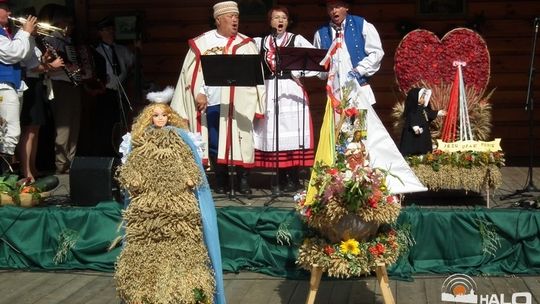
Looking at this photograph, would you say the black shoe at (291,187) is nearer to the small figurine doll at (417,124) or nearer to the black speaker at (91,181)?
the small figurine doll at (417,124)

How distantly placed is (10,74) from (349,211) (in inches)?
171

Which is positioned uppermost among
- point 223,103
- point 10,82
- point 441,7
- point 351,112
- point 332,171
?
point 441,7

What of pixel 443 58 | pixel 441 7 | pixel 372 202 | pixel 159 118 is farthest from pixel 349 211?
pixel 441 7

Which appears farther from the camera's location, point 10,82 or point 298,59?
point 10,82

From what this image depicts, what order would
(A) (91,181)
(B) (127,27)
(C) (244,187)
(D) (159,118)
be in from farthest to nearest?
1. (B) (127,27)
2. (C) (244,187)
3. (A) (91,181)
4. (D) (159,118)

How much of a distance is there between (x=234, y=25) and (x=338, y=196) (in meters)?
3.60

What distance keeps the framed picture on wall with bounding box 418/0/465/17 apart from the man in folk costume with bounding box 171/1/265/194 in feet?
8.90

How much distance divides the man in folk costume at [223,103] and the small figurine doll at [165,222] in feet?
10.8

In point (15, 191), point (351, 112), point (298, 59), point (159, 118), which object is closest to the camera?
point (159, 118)

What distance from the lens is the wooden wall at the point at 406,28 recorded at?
35.1 ft

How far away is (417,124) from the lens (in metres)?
8.60

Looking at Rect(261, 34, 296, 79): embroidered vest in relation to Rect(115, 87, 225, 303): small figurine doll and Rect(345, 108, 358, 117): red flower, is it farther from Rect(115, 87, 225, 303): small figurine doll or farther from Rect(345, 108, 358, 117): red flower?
Rect(115, 87, 225, 303): small figurine doll

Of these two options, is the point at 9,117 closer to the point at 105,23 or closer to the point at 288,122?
the point at 105,23

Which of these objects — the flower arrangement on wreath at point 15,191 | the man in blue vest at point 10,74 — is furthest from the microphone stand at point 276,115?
the man in blue vest at point 10,74
